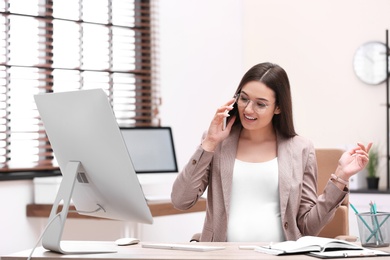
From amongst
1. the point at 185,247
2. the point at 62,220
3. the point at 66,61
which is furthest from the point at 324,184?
the point at 66,61

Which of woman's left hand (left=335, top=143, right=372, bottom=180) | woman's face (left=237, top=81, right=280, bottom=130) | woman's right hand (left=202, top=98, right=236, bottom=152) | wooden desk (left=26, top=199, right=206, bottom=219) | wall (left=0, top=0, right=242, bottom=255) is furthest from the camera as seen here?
wall (left=0, top=0, right=242, bottom=255)

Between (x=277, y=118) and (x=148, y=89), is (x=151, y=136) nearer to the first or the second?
(x=148, y=89)

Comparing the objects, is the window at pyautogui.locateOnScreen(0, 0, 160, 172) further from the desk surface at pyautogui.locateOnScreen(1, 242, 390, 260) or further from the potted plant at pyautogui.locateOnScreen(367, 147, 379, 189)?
the desk surface at pyautogui.locateOnScreen(1, 242, 390, 260)

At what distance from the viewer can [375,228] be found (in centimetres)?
249

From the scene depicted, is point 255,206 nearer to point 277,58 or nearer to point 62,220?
point 62,220

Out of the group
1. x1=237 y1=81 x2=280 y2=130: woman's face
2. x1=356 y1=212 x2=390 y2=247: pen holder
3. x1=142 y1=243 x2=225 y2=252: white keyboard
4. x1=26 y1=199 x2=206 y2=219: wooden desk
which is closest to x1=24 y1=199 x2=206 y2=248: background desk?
x1=26 y1=199 x2=206 y2=219: wooden desk

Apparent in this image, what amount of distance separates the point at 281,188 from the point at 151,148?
2.11 metres

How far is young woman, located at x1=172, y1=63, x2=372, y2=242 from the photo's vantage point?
2902 millimetres

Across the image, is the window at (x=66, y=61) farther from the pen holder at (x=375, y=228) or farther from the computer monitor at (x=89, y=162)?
the pen holder at (x=375, y=228)

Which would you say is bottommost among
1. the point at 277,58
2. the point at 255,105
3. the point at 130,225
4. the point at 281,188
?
the point at 130,225

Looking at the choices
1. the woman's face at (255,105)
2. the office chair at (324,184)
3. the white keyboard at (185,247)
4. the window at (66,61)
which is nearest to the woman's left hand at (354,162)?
A: the woman's face at (255,105)

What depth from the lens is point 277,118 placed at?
3088 mm

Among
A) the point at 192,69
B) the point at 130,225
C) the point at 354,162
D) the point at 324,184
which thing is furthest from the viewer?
the point at 192,69

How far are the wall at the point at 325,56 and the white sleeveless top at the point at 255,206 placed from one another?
2.91 meters
